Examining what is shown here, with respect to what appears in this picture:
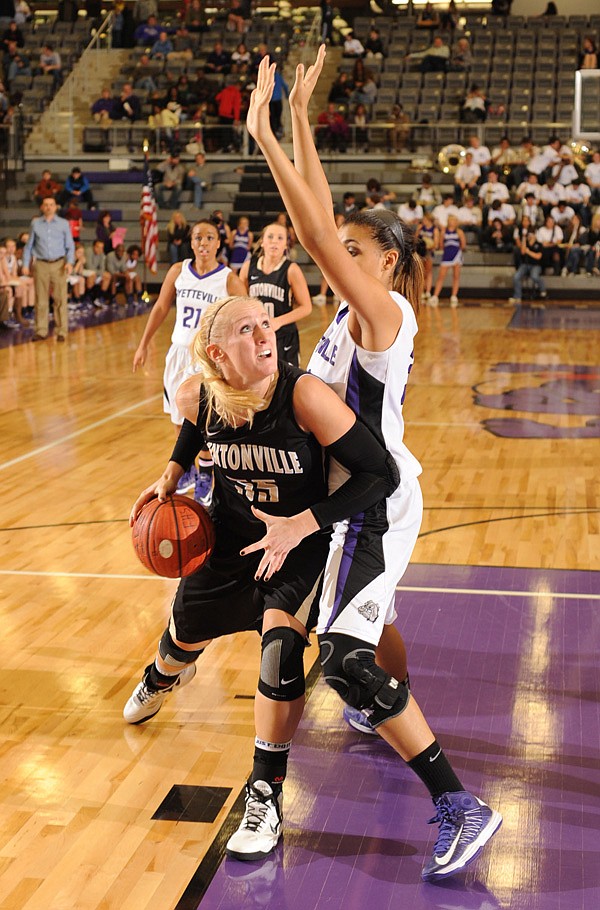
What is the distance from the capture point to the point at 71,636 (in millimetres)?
4746

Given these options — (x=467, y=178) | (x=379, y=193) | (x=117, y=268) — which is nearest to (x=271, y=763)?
(x=117, y=268)

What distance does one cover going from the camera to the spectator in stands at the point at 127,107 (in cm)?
2389

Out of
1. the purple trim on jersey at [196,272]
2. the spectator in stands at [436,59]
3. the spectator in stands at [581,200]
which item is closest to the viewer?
the purple trim on jersey at [196,272]

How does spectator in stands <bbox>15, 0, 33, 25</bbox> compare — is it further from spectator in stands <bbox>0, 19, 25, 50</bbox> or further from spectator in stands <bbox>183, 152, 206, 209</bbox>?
spectator in stands <bbox>183, 152, 206, 209</bbox>

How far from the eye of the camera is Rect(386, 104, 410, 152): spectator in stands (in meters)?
22.9

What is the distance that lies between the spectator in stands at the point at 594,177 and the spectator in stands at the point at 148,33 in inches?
445

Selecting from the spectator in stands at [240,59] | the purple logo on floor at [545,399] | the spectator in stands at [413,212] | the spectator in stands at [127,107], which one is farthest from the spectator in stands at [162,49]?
the purple logo on floor at [545,399]

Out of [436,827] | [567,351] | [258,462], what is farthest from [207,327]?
[567,351]

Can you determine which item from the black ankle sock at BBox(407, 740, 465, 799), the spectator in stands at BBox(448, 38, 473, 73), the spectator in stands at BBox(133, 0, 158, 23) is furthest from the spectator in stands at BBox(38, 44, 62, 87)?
the black ankle sock at BBox(407, 740, 465, 799)

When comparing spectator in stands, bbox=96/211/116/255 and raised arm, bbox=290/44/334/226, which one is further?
spectator in stands, bbox=96/211/116/255

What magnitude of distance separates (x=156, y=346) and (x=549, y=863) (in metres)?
11.7

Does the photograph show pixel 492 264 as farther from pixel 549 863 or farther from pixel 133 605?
pixel 549 863

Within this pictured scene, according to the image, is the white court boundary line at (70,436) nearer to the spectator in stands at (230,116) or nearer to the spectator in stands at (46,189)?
the spectator in stands at (46,189)

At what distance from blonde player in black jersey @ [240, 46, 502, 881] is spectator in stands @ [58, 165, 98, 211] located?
19178 mm
